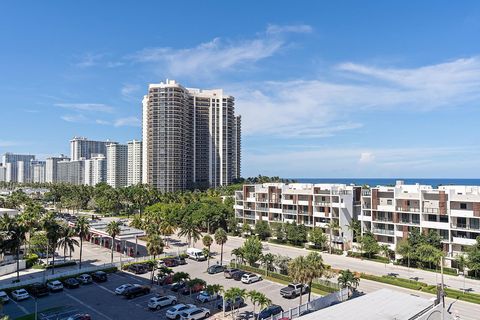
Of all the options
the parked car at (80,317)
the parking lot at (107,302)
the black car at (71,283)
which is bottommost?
the parking lot at (107,302)

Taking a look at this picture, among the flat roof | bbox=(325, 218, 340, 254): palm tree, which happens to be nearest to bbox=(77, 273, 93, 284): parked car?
the flat roof

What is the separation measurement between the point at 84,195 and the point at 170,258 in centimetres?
12132

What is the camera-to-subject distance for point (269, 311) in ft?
147

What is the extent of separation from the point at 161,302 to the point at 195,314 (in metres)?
6.62

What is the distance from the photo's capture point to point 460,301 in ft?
170

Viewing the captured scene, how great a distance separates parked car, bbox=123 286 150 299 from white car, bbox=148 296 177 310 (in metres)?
4.88

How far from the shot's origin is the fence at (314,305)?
139ft

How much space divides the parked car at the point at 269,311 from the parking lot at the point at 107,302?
2993 millimetres

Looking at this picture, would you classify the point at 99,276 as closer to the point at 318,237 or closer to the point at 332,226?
the point at 318,237

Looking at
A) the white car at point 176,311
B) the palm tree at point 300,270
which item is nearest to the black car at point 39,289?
the white car at point 176,311

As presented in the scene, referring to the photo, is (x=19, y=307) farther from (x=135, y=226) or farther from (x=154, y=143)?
(x=154, y=143)

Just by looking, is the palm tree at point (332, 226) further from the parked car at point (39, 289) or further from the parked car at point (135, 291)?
the parked car at point (39, 289)

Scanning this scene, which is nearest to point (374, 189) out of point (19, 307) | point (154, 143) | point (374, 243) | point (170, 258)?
point (374, 243)

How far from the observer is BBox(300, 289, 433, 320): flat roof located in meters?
32.9
